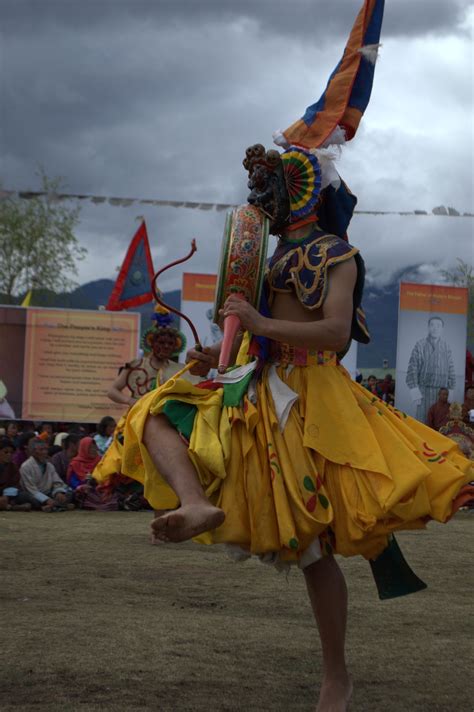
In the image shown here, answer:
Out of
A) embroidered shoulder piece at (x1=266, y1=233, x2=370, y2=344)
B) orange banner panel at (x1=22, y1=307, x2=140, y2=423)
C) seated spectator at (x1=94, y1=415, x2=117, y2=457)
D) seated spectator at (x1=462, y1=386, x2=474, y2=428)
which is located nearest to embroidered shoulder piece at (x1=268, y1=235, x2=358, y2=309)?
embroidered shoulder piece at (x1=266, y1=233, x2=370, y2=344)

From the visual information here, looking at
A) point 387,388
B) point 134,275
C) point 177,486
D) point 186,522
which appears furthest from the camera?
point 134,275

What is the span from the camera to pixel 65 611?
4.95 meters

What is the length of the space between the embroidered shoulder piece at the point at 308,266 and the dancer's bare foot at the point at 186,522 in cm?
86

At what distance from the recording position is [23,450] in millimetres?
12625

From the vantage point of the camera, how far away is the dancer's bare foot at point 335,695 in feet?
11.2

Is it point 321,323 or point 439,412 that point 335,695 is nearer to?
point 321,323

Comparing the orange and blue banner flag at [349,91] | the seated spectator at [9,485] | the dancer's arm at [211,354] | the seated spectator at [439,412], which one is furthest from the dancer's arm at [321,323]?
the seated spectator at [439,412]

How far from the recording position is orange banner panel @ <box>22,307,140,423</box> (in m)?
14.8

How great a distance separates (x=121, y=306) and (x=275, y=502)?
1496cm

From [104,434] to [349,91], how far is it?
32.6 ft

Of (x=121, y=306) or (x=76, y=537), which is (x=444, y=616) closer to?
(x=76, y=537)

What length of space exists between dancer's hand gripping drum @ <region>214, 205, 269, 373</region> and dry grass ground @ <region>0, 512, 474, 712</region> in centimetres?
125

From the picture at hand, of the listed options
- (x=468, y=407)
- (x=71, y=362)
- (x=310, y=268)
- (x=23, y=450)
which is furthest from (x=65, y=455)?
(x=310, y=268)

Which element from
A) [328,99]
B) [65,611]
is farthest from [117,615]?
[328,99]
